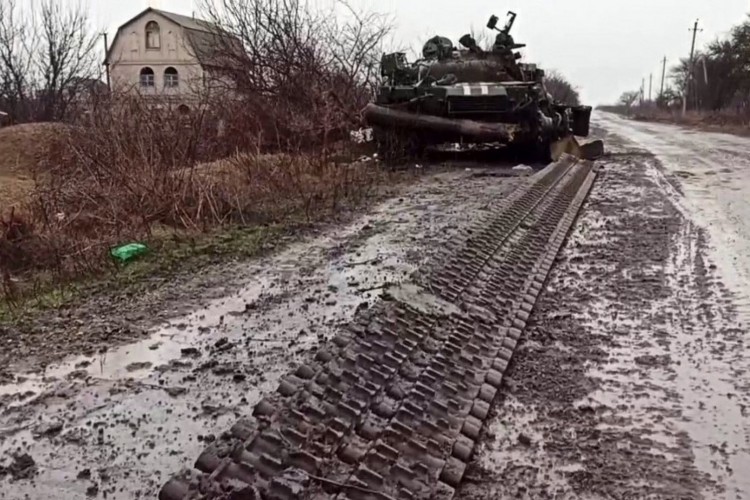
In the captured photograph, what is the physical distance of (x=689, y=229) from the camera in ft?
21.9

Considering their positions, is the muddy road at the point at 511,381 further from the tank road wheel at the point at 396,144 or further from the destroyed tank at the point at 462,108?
the tank road wheel at the point at 396,144

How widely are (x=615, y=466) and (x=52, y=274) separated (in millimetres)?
3898

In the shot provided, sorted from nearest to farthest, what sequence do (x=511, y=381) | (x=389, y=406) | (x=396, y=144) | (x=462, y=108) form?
(x=389, y=406)
(x=511, y=381)
(x=462, y=108)
(x=396, y=144)

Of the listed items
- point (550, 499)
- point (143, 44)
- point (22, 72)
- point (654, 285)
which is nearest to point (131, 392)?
point (550, 499)

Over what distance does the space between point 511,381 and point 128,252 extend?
310 cm

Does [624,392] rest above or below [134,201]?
below

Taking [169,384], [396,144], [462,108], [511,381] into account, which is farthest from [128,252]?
[462,108]

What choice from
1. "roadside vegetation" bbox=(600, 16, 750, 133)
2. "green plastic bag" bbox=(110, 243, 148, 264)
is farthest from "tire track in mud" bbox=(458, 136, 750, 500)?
"roadside vegetation" bbox=(600, 16, 750, 133)

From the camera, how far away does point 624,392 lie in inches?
125

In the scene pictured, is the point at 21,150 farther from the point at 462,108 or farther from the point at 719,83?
the point at 719,83

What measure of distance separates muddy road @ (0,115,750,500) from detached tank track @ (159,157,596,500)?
0.09m

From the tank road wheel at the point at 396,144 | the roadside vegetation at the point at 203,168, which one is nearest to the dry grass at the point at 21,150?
the roadside vegetation at the point at 203,168

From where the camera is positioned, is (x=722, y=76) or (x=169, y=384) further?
(x=722, y=76)

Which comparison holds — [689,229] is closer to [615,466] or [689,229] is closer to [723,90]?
[615,466]
